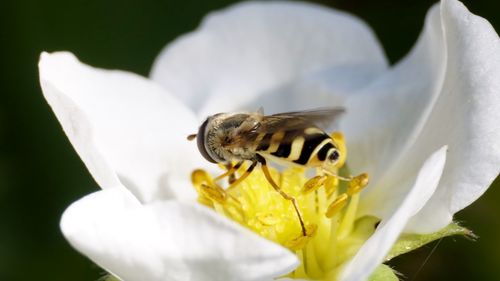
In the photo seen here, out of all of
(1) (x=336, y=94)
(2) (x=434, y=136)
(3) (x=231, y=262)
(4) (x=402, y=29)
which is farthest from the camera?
(4) (x=402, y=29)

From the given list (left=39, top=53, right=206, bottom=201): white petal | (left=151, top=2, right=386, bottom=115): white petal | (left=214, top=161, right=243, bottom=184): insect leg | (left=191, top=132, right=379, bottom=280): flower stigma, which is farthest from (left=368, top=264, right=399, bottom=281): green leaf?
(left=151, top=2, right=386, bottom=115): white petal

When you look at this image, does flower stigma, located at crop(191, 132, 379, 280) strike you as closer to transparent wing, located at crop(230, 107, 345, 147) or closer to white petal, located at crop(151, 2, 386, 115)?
transparent wing, located at crop(230, 107, 345, 147)

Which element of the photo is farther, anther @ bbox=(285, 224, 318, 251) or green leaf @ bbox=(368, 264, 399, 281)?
anther @ bbox=(285, 224, 318, 251)

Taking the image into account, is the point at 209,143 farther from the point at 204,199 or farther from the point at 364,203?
the point at 364,203

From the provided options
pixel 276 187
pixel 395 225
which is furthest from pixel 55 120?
pixel 395 225

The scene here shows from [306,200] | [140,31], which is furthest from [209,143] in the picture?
[140,31]
